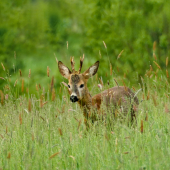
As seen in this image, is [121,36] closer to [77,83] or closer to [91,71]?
[91,71]

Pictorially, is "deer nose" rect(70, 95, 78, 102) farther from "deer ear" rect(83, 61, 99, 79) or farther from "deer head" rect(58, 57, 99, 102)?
"deer ear" rect(83, 61, 99, 79)

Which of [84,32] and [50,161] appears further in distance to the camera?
[84,32]

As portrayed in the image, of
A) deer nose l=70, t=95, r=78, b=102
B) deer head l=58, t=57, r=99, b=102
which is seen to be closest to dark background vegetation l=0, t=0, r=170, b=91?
deer head l=58, t=57, r=99, b=102

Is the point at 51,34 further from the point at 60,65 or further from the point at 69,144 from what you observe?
the point at 69,144

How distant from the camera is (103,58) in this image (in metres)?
11.7

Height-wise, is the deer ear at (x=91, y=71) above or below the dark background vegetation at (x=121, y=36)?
below

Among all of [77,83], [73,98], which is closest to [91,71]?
[77,83]

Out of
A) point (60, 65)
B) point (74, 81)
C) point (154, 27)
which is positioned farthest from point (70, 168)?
point (154, 27)

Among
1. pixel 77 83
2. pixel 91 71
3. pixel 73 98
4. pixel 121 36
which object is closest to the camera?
pixel 73 98

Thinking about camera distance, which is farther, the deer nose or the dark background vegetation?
the dark background vegetation

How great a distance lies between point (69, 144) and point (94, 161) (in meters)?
0.47

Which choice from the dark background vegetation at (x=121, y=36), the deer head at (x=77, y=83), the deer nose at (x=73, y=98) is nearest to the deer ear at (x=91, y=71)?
the deer head at (x=77, y=83)

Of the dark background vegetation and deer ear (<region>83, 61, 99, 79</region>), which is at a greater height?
the dark background vegetation

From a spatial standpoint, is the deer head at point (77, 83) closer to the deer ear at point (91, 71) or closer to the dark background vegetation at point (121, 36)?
the deer ear at point (91, 71)
